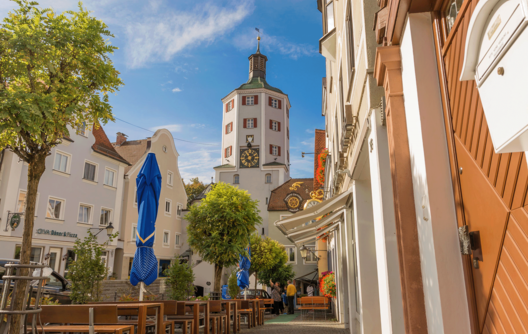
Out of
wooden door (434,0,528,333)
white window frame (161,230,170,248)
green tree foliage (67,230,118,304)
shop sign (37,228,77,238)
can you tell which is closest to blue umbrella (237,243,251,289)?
green tree foliage (67,230,118,304)

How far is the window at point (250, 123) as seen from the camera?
4791 centimetres

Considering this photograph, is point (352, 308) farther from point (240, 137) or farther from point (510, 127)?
point (240, 137)

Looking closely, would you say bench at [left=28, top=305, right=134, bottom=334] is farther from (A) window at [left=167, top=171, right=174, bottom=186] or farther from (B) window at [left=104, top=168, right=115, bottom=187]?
(A) window at [left=167, top=171, right=174, bottom=186]

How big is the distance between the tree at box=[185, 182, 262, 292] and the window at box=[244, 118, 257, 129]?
92.7 feet

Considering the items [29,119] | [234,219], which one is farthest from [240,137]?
[29,119]

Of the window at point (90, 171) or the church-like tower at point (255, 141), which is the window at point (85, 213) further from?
the church-like tower at point (255, 141)

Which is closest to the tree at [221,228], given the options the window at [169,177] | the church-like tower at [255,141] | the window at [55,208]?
the window at [55,208]

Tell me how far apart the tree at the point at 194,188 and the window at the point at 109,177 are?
24.0 m

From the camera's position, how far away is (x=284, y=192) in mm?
45125

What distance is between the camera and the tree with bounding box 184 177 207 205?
54.0m

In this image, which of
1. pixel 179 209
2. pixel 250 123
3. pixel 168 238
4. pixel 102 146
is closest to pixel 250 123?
pixel 250 123

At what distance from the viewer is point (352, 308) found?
9.84 meters

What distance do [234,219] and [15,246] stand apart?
39.5 ft

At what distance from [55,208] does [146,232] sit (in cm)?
1900
